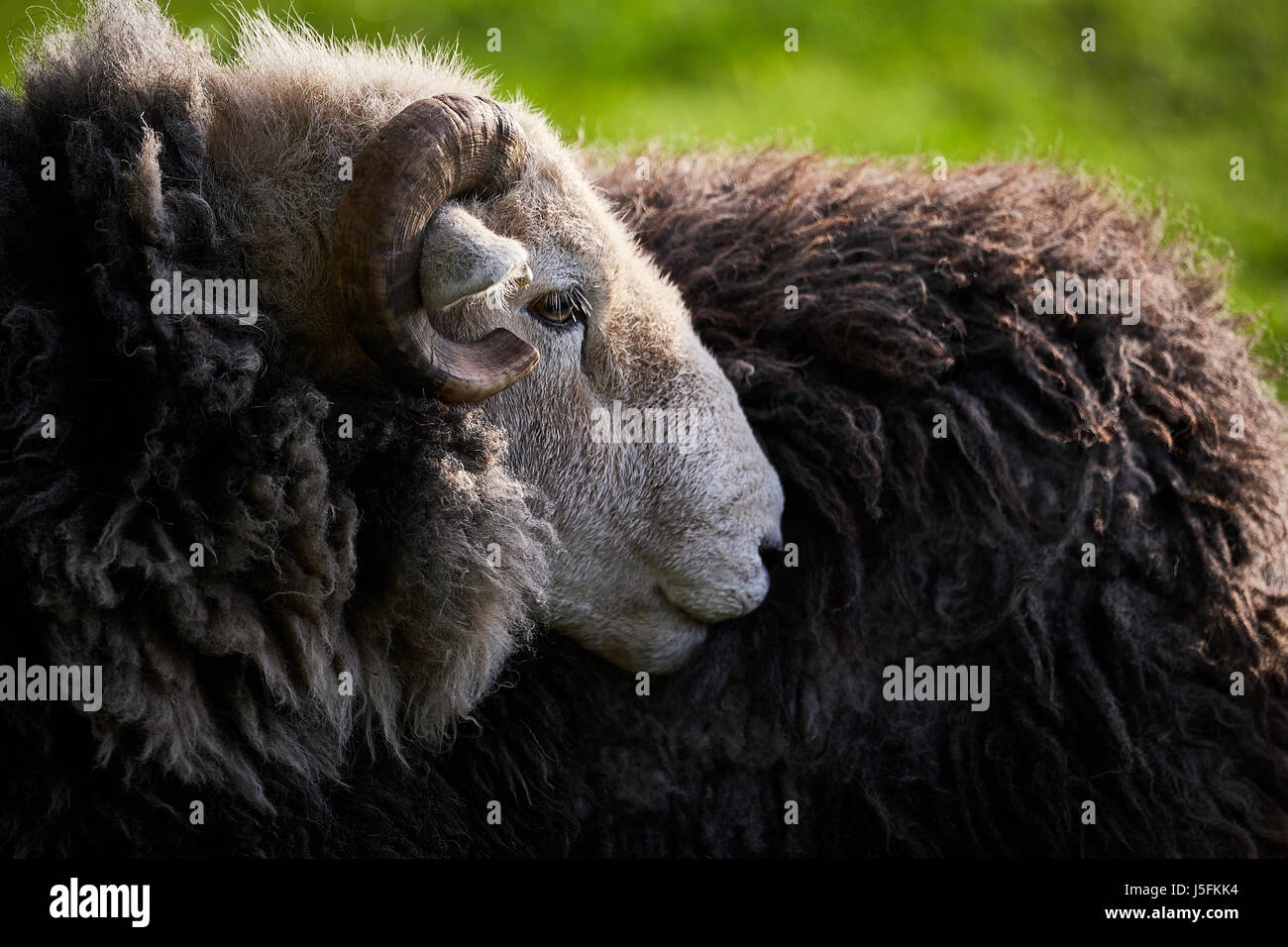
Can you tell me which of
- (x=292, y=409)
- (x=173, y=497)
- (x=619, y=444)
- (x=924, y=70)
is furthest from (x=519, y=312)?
(x=924, y=70)

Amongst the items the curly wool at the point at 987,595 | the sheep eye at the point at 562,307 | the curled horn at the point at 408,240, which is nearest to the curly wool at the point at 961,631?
the curly wool at the point at 987,595

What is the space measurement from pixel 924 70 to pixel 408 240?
10503mm

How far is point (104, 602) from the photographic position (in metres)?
3.13

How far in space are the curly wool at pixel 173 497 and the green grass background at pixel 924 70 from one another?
7.37m

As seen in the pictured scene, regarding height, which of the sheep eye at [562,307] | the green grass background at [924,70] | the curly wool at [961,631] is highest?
the green grass background at [924,70]

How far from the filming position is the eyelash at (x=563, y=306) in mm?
3783

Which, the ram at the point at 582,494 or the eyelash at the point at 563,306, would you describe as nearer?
the ram at the point at 582,494

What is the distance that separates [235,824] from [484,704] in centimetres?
84

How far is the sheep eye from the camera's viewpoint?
12.4 feet

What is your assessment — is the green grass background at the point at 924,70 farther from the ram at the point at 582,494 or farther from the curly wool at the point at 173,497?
the curly wool at the point at 173,497

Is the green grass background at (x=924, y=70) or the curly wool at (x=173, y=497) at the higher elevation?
the green grass background at (x=924, y=70)

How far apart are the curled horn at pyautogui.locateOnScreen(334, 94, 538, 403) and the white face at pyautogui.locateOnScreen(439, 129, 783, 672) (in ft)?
0.97

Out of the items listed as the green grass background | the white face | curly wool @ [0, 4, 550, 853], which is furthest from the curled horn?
the green grass background
